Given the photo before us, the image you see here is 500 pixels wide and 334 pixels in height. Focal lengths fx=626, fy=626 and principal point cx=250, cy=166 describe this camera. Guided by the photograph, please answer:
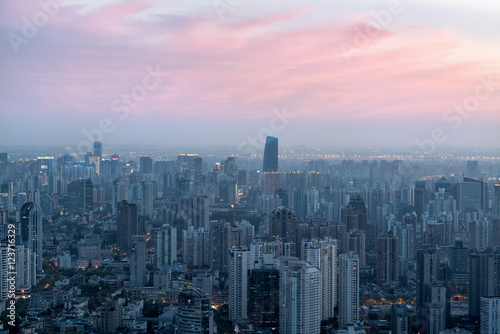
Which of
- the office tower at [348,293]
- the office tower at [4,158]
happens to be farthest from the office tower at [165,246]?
the office tower at [348,293]

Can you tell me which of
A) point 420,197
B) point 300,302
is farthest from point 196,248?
point 420,197

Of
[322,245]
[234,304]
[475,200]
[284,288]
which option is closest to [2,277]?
[234,304]

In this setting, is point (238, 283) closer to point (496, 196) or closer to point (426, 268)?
point (426, 268)

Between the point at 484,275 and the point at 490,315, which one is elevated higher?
the point at 484,275

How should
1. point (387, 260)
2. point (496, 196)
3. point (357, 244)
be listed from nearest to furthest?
point (387, 260), point (357, 244), point (496, 196)

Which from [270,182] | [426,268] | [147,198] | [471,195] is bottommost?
[426,268]

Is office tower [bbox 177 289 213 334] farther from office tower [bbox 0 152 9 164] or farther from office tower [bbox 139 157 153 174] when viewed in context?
office tower [bbox 139 157 153 174]

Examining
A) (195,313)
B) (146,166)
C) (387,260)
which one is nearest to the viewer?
(195,313)
